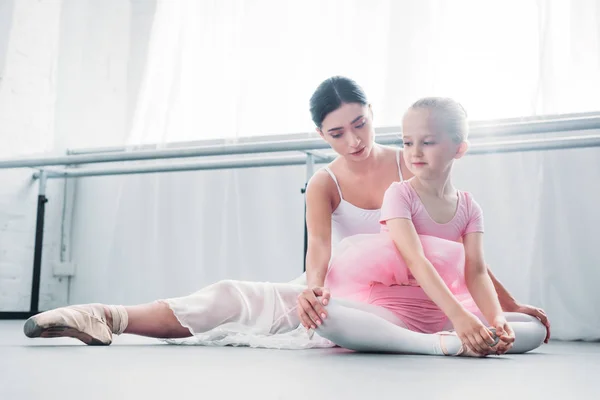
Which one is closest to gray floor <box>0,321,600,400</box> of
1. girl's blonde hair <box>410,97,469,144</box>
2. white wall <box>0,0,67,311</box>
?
girl's blonde hair <box>410,97,469,144</box>

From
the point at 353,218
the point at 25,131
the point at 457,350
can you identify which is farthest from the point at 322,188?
the point at 25,131

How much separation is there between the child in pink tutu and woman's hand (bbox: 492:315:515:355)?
6cm

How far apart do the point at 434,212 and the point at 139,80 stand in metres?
2.24

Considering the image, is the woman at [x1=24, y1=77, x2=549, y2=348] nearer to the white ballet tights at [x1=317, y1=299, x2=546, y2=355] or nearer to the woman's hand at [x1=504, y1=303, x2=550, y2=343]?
the woman's hand at [x1=504, y1=303, x2=550, y2=343]

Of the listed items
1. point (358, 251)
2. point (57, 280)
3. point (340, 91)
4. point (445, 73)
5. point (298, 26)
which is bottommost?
point (57, 280)

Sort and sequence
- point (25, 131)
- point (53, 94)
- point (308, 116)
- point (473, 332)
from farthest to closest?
point (53, 94) < point (25, 131) < point (308, 116) < point (473, 332)

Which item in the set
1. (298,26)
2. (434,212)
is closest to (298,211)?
(298,26)

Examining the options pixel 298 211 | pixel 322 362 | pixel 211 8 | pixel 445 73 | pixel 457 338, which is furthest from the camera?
pixel 211 8

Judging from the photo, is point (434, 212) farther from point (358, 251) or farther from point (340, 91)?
point (340, 91)

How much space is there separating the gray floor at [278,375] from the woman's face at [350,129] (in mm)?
419

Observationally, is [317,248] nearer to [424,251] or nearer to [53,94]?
[424,251]

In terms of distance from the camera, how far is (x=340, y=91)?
1.42 m

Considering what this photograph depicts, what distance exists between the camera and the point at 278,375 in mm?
938

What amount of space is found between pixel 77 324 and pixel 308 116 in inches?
64.9
